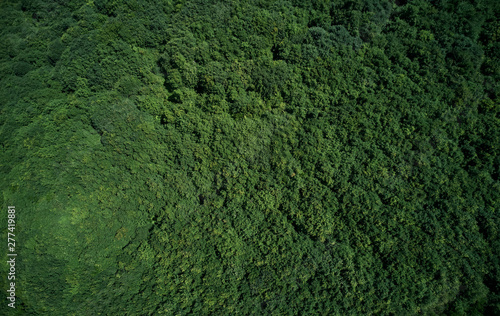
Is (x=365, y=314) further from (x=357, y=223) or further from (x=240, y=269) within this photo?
(x=240, y=269)

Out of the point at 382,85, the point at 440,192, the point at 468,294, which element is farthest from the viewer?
the point at 382,85

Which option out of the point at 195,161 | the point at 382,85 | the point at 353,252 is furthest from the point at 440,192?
the point at 195,161

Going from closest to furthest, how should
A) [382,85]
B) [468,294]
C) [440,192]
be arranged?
[468,294] → [440,192] → [382,85]

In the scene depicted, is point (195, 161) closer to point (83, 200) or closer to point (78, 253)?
point (83, 200)

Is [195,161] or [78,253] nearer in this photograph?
[78,253]

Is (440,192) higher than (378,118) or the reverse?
the reverse

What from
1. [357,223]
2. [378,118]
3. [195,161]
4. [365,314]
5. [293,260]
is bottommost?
[365,314]

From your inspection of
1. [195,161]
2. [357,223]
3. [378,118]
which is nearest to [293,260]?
[357,223]
